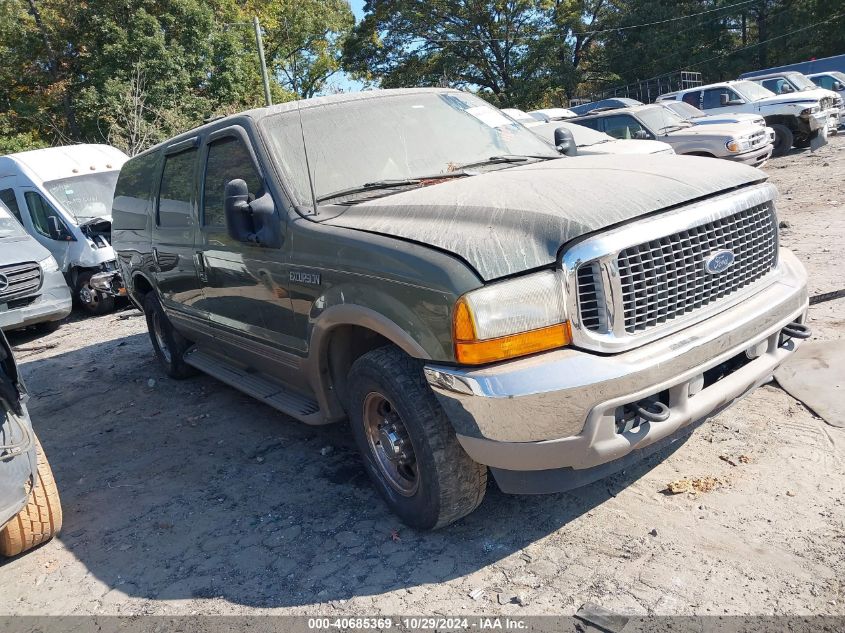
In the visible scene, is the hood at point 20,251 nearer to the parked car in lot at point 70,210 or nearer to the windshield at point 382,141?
the parked car in lot at point 70,210

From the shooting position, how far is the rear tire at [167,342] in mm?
6020

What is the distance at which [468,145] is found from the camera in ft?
13.5

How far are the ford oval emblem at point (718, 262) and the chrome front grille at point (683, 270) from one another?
18 mm

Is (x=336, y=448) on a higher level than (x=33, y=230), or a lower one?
lower

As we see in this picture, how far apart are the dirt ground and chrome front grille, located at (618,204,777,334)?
37.8 inches

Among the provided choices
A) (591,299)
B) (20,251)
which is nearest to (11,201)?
(20,251)

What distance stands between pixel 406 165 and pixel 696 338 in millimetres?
1870

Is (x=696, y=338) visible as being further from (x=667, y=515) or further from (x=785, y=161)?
(x=785, y=161)

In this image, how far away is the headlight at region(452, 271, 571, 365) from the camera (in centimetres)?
258

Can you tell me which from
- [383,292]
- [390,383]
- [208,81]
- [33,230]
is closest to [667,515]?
[390,383]

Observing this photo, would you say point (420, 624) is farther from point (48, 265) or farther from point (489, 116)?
point (48, 265)

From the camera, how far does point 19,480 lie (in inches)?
125

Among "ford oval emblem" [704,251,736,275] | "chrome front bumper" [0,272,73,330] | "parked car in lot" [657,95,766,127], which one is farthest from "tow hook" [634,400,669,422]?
"parked car in lot" [657,95,766,127]

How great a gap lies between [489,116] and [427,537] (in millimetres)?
2663
